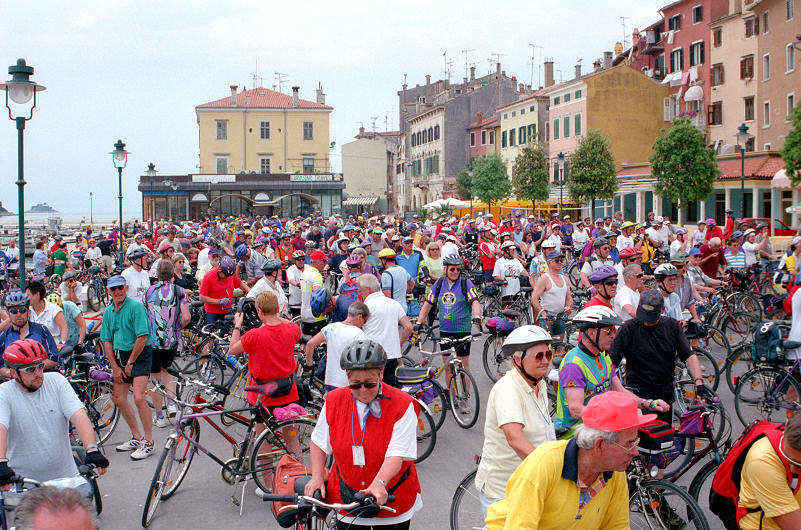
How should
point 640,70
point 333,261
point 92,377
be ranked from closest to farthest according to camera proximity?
point 92,377
point 333,261
point 640,70

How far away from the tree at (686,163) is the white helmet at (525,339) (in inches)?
1392

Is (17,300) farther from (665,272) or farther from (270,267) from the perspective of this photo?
(665,272)

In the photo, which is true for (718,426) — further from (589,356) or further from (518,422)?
(518,422)

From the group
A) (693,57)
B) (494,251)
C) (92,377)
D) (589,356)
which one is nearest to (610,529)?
(589,356)

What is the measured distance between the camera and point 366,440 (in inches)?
167

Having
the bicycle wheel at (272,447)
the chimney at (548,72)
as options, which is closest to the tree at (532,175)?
the chimney at (548,72)

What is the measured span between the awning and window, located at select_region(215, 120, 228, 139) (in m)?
14.5

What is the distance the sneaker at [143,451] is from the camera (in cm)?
832

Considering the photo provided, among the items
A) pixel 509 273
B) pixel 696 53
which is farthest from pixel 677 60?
pixel 509 273

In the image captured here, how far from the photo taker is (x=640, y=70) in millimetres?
59531

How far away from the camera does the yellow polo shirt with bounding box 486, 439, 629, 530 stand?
3.13 metres

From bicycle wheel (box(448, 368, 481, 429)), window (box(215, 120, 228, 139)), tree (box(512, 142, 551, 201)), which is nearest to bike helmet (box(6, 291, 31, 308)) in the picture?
bicycle wheel (box(448, 368, 481, 429))

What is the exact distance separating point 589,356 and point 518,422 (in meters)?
1.27

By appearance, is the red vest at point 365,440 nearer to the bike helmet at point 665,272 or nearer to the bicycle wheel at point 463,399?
the bicycle wheel at point 463,399
